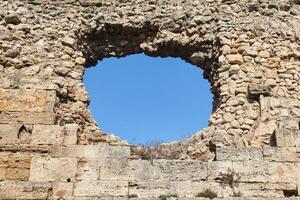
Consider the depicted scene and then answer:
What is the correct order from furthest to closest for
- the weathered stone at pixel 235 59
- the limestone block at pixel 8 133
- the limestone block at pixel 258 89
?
the weathered stone at pixel 235 59
the limestone block at pixel 258 89
the limestone block at pixel 8 133

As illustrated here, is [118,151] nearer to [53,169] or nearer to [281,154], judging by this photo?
[53,169]

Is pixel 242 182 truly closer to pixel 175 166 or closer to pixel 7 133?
pixel 175 166

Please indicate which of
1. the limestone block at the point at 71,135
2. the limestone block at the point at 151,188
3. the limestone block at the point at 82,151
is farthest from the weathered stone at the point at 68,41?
the limestone block at the point at 151,188

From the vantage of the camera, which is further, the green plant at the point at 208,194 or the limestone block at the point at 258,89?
the limestone block at the point at 258,89

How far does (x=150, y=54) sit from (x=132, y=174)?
2.85 metres

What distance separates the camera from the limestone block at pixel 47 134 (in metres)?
5.90

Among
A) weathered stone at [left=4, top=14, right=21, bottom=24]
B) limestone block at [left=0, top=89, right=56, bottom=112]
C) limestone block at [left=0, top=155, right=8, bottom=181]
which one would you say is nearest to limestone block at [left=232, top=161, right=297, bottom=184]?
limestone block at [left=0, top=89, right=56, bottom=112]

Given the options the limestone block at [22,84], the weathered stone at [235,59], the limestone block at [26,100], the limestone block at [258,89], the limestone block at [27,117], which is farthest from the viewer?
the weathered stone at [235,59]

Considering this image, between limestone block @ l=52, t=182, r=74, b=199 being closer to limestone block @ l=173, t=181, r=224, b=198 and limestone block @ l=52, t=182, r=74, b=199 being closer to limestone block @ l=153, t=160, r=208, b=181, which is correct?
limestone block @ l=153, t=160, r=208, b=181

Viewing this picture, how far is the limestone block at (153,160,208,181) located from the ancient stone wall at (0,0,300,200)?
0.04 ft

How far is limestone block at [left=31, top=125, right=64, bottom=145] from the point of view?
19.4ft

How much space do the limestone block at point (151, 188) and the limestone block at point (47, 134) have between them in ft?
3.68

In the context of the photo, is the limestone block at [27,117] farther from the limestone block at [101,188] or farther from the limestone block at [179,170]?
the limestone block at [179,170]

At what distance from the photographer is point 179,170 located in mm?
5676
